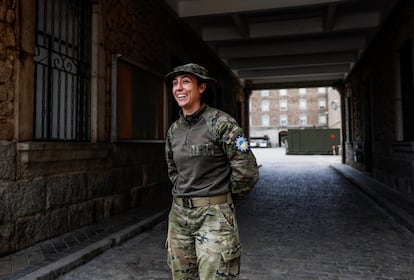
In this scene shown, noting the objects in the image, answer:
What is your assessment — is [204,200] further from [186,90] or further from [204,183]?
[186,90]

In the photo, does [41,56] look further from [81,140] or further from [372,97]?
[372,97]

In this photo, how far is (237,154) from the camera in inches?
82.4

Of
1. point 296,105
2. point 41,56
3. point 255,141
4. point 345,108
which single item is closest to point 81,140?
point 41,56

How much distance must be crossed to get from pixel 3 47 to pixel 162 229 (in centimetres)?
336

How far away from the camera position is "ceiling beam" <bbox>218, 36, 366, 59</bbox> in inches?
468

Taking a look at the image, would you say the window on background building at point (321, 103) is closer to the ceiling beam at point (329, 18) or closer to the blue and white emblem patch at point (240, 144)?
the ceiling beam at point (329, 18)

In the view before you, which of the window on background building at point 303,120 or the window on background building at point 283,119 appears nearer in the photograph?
the window on background building at point 303,120

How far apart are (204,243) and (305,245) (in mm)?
3079

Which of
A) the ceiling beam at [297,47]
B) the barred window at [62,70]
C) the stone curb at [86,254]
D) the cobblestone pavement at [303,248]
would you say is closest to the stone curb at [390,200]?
the cobblestone pavement at [303,248]

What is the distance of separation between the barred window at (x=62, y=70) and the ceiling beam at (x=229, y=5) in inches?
145

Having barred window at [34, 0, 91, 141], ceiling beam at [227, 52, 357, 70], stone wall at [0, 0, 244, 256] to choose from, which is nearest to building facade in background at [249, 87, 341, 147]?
ceiling beam at [227, 52, 357, 70]

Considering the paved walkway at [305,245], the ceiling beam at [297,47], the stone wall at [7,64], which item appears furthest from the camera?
the ceiling beam at [297,47]

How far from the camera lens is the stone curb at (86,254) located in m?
3.47

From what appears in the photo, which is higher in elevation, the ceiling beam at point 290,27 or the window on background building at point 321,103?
the window on background building at point 321,103
